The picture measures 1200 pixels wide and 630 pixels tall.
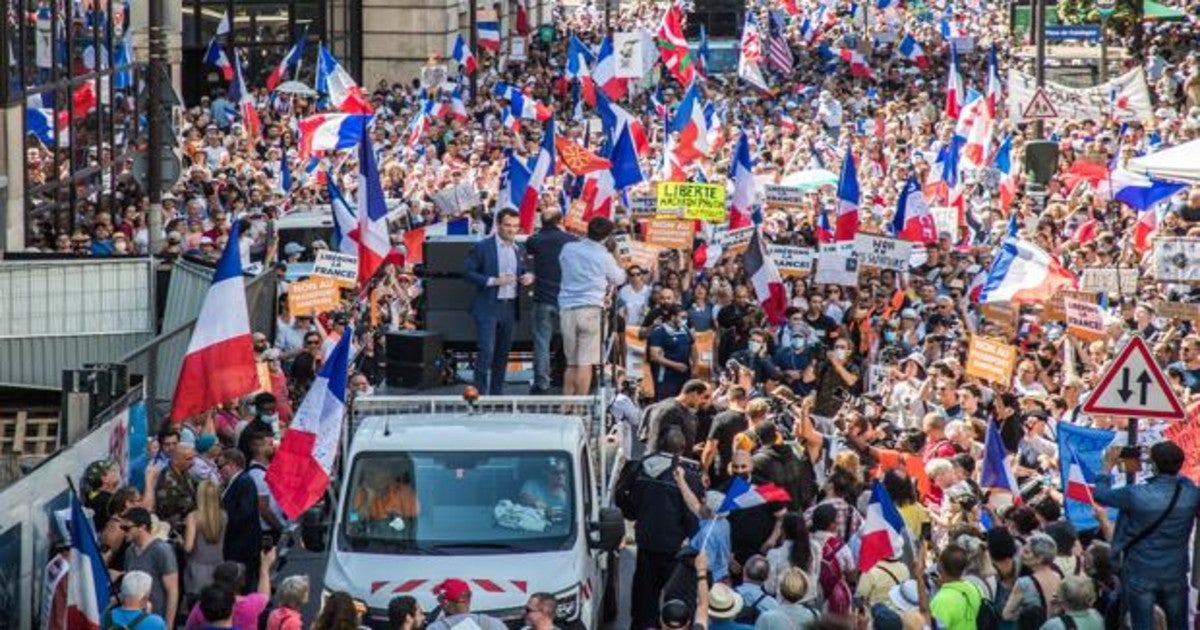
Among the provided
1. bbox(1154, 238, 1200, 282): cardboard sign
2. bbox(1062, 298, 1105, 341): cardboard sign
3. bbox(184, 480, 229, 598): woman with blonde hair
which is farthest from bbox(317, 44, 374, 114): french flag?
bbox(184, 480, 229, 598): woman with blonde hair

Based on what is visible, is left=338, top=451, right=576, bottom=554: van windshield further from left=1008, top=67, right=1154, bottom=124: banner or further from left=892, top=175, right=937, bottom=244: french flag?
left=1008, top=67, right=1154, bottom=124: banner

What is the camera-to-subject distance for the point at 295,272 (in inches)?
1073

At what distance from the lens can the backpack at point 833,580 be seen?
14172mm

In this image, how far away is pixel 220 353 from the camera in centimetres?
1700

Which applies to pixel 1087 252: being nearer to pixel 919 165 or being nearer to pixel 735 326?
pixel 735 326

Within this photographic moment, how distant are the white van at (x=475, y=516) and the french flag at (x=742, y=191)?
44.0 feet

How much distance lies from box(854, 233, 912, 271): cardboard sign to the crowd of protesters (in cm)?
30

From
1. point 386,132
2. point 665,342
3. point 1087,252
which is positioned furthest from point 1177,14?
point 665,342

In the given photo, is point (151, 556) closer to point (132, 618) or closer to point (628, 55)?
point (132, 618)

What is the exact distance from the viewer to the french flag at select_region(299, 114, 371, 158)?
111ft

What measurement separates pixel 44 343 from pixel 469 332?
5.22 meters

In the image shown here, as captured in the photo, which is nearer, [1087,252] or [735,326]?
[735,326]

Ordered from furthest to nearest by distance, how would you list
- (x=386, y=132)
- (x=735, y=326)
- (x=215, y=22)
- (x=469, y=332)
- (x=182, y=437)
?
(x=215, y=22) → (x=386, y=132) → (x=735, y=326) → (x=469, y=332) → (x=182, y=437)

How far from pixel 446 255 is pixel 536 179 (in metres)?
7.23
